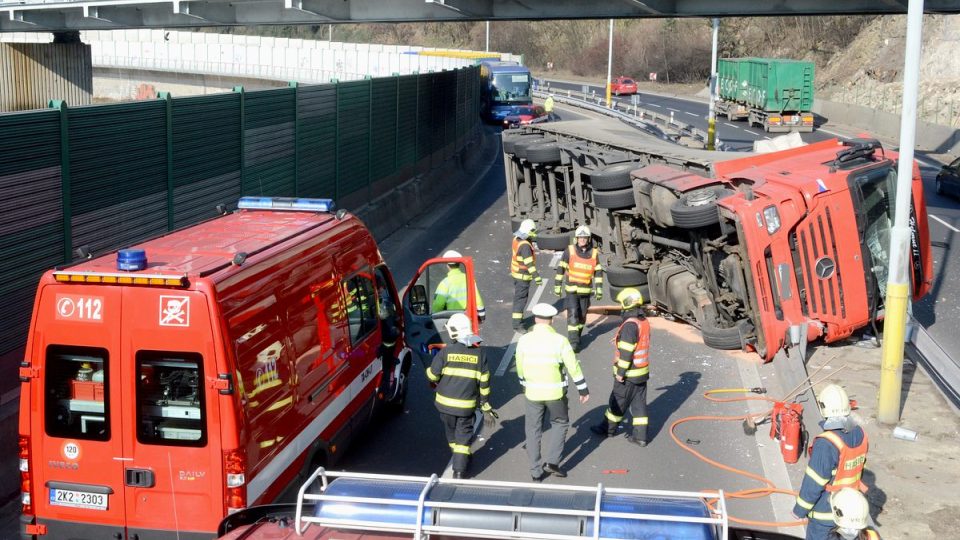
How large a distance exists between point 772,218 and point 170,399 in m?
7.96

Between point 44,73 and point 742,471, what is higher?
point 44,73

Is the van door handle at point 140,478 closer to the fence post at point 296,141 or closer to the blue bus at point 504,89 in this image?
the fence post at point 296,141

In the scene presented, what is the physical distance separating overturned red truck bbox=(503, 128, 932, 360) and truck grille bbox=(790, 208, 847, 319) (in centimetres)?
1

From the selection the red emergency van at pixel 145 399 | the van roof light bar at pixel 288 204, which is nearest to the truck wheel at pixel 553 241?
the van roof light bar at pixel 288 204

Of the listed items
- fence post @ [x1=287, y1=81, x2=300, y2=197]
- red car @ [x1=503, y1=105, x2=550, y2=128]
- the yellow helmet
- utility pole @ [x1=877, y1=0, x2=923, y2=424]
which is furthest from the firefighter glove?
red car @ [x1=503, y1=105, x2=550, y2=128]

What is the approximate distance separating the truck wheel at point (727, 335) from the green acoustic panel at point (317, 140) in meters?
7.57

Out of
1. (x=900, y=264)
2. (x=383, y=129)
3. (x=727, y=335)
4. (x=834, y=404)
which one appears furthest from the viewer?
(x=383, y=129)

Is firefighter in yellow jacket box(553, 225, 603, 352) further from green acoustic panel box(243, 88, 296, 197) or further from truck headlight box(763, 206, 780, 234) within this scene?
green acoustic panel box(243, 88, 296, 197)

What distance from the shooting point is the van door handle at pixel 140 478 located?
23.2 ft

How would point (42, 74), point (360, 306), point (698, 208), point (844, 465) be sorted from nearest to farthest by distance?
point (844, 465) < point (360, 306) < point (698, 208) < point (42, 74)

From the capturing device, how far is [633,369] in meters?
10.7

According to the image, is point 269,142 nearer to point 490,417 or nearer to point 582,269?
point 582,269

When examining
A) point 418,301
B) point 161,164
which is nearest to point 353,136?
point 161,164

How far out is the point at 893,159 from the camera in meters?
14.5
